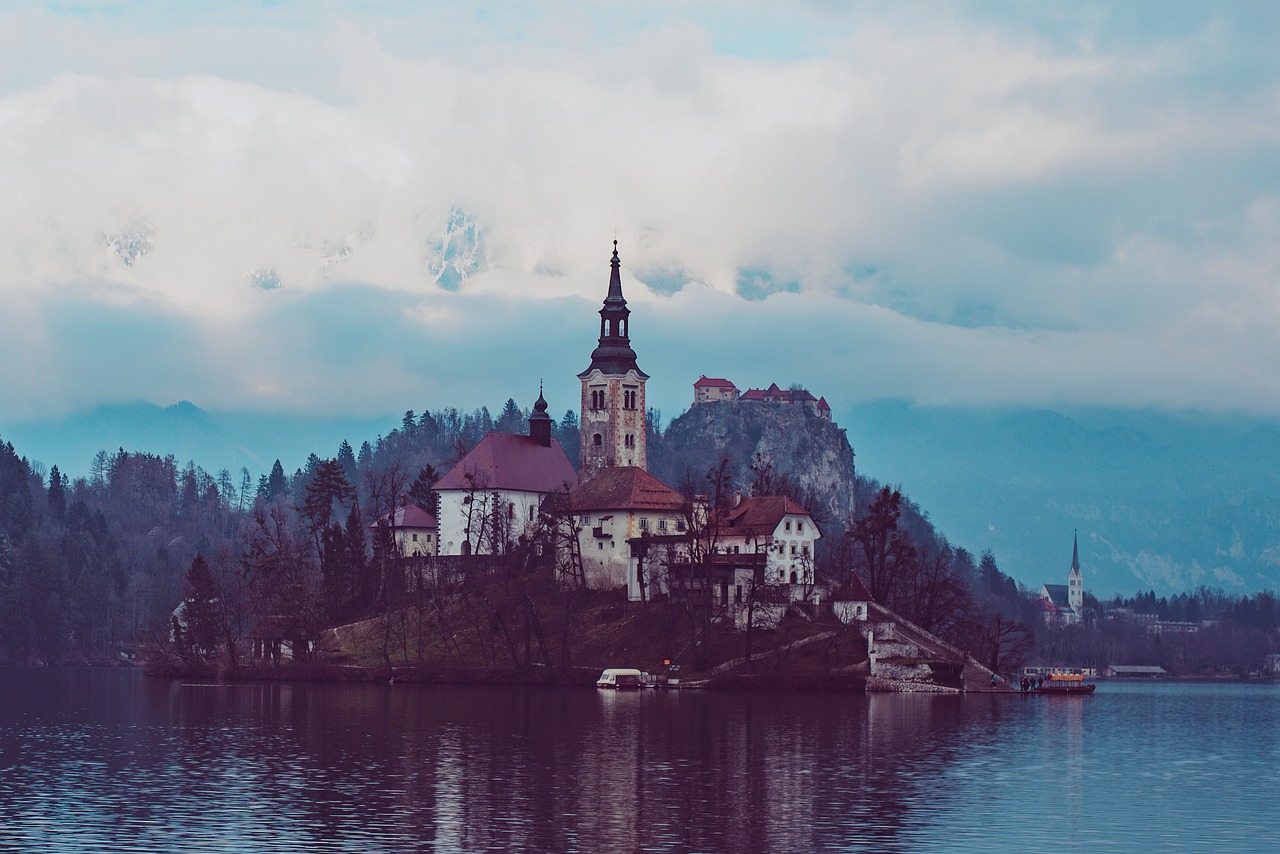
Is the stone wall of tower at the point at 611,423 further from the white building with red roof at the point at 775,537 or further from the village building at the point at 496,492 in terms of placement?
the white building with red roof at the point at 775,537

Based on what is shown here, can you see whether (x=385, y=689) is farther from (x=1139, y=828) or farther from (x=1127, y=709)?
(x=1139, y=828)

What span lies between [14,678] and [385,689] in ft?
184

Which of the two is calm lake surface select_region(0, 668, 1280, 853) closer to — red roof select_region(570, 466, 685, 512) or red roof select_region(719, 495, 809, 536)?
Answer: red roof select_region(719, 495, 809, 536)

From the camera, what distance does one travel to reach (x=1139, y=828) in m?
50.9

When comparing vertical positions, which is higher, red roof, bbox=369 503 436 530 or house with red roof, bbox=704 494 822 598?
red roof, bbox=369 503 436 530

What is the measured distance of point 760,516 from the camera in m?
128

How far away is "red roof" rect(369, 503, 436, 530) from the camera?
153m

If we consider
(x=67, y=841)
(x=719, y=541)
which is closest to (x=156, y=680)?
(x=719, y=541)

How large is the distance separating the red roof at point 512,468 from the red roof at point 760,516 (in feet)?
75.1

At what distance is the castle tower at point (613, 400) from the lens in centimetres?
16188

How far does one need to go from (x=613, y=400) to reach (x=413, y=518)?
22.5 m

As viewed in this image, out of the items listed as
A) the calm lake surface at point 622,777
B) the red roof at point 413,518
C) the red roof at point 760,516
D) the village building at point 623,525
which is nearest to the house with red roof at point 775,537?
the red roof at point 760,516

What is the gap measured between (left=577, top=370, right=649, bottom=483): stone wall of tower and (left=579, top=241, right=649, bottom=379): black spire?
825mm

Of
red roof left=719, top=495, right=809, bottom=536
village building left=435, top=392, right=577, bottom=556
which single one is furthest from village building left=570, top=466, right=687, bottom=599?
village building left=435, top=392, right=577, bottom=556
